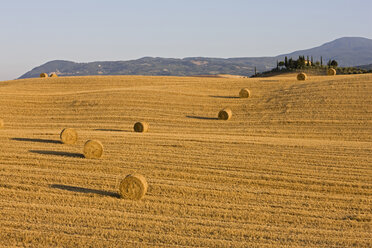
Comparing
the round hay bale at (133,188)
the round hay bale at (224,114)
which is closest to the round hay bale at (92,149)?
the round hay bale at (133,188)

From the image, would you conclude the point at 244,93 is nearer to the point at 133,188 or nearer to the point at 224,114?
the point at 224,114

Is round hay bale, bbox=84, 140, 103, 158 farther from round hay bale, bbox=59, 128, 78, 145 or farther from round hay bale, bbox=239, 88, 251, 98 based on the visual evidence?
round hay bale, bbox=239, 88, 251, 98

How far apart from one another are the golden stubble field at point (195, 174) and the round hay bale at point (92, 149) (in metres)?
0.29

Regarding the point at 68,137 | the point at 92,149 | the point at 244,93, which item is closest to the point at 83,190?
the point at 92,149

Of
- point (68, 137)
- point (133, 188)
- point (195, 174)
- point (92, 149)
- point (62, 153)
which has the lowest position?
point (195, 174)

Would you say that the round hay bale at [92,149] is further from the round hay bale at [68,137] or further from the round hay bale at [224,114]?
the round hay bale at [224,114]

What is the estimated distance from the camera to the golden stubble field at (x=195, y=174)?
35.7ft

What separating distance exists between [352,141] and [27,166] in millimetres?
15099

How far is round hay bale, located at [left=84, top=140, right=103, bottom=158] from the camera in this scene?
17391 mm

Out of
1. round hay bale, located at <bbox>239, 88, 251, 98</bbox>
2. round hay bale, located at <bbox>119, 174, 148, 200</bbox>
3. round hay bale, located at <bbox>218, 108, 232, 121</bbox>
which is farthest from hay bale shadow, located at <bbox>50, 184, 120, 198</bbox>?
round hay bale, located at <bbox>239, 88, 251, 98</bbox>

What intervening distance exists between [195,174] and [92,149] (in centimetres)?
437

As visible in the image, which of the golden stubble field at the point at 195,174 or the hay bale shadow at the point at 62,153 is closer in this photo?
the golden stubble field at the point at 195,174

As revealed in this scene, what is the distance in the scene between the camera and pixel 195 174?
1572cm

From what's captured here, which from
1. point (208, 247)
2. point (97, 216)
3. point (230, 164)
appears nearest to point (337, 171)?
point (230, 164)
